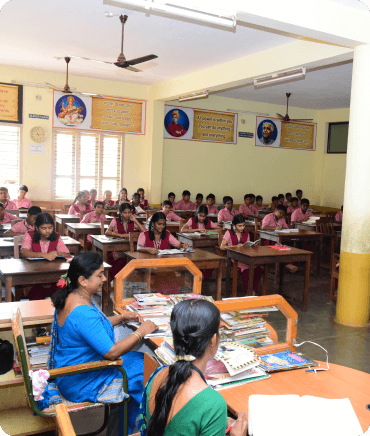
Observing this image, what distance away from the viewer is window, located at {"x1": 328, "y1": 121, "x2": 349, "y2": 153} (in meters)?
12.8

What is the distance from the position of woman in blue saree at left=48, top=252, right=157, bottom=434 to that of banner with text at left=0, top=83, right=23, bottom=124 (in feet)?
26.9

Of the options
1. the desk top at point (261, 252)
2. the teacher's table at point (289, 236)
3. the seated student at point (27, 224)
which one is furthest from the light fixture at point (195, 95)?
the seated student at point (27, 224)

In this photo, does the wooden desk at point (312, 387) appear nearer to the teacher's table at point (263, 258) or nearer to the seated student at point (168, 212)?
the teacher's table at point (263, 258)

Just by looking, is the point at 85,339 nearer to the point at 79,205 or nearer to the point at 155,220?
the point at 155,220

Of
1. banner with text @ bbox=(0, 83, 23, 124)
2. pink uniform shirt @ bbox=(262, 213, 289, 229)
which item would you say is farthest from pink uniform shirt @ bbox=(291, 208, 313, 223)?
banner with text @ bbox=(0, 83, 23, 124)

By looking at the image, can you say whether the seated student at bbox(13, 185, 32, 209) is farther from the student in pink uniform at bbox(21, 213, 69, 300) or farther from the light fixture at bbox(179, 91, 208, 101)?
the student in pink uniform at bbox(21, 213, 69, 300)

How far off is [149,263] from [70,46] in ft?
18.7

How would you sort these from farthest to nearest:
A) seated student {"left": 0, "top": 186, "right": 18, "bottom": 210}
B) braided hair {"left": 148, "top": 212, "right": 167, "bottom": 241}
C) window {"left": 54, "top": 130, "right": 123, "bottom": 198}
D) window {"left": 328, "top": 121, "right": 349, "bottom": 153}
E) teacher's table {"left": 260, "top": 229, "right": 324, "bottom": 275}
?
window {"left": 328, "top": 121, "right": 349, "bottom": 153}, window {"left": 54, "top": 130, "right": 123, "bottom": 198}, seated student {"left": 0, "top": 186, "right": 18, "bottom": 210}, teacher's table {"left": 260, "top": 229, "right": 324, "bottom": 275}, braided hair {"left": 148, "top": 212, "right": 167, "bottom": 241}

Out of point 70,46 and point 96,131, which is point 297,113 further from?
point 70,46

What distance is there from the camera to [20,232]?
576 cm

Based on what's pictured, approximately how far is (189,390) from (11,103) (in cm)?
947

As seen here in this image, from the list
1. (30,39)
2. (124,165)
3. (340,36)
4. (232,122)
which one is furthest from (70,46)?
(232,122)

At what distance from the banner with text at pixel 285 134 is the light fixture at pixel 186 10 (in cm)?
853

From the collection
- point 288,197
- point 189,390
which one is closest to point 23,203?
point 288,197
